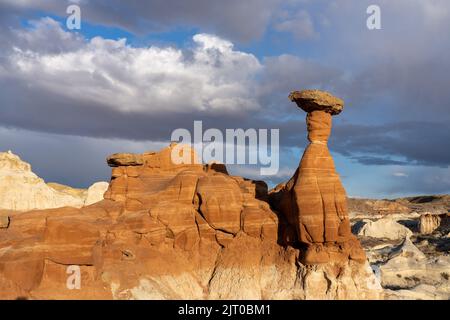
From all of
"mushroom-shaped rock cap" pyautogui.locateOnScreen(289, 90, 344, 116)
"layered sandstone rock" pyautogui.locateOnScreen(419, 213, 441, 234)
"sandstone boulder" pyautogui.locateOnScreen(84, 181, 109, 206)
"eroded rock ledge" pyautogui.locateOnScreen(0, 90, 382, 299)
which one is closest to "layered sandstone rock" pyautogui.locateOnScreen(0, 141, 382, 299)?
"eroded rock ledge" pyautogui.locateOnScreen(0, 90, 382, 299)

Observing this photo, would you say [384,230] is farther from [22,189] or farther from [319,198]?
[319,198]

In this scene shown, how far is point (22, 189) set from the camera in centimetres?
6938

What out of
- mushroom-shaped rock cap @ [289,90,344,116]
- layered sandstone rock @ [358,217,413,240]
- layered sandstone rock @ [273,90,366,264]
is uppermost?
mushroom-shaped rock cap @ [289,90,344,116]

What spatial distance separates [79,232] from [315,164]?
13713 millimetres

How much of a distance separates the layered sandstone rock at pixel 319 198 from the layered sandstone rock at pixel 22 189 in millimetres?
48036

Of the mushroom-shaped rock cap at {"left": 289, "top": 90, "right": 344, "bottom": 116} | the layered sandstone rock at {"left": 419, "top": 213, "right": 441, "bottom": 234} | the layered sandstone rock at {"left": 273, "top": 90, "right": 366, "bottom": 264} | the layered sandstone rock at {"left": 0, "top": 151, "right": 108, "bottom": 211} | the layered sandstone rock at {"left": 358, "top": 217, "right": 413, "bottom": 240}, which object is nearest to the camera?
the layered sandstone rock at {"left": 273, "top": 90, "right": 366, "bottom": 264}

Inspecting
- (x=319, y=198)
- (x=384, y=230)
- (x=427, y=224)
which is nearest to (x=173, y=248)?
(x=319, y=198)

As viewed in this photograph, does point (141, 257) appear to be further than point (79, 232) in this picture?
Yes

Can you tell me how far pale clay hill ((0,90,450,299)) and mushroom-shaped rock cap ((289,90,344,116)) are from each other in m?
0.06

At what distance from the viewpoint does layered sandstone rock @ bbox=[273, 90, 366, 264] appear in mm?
25594

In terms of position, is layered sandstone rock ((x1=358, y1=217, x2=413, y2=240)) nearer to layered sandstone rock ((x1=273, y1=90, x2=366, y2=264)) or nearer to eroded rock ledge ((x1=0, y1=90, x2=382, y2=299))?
eroded rock ledge ((x1=0, y1=90, x2=382, y2=299))
